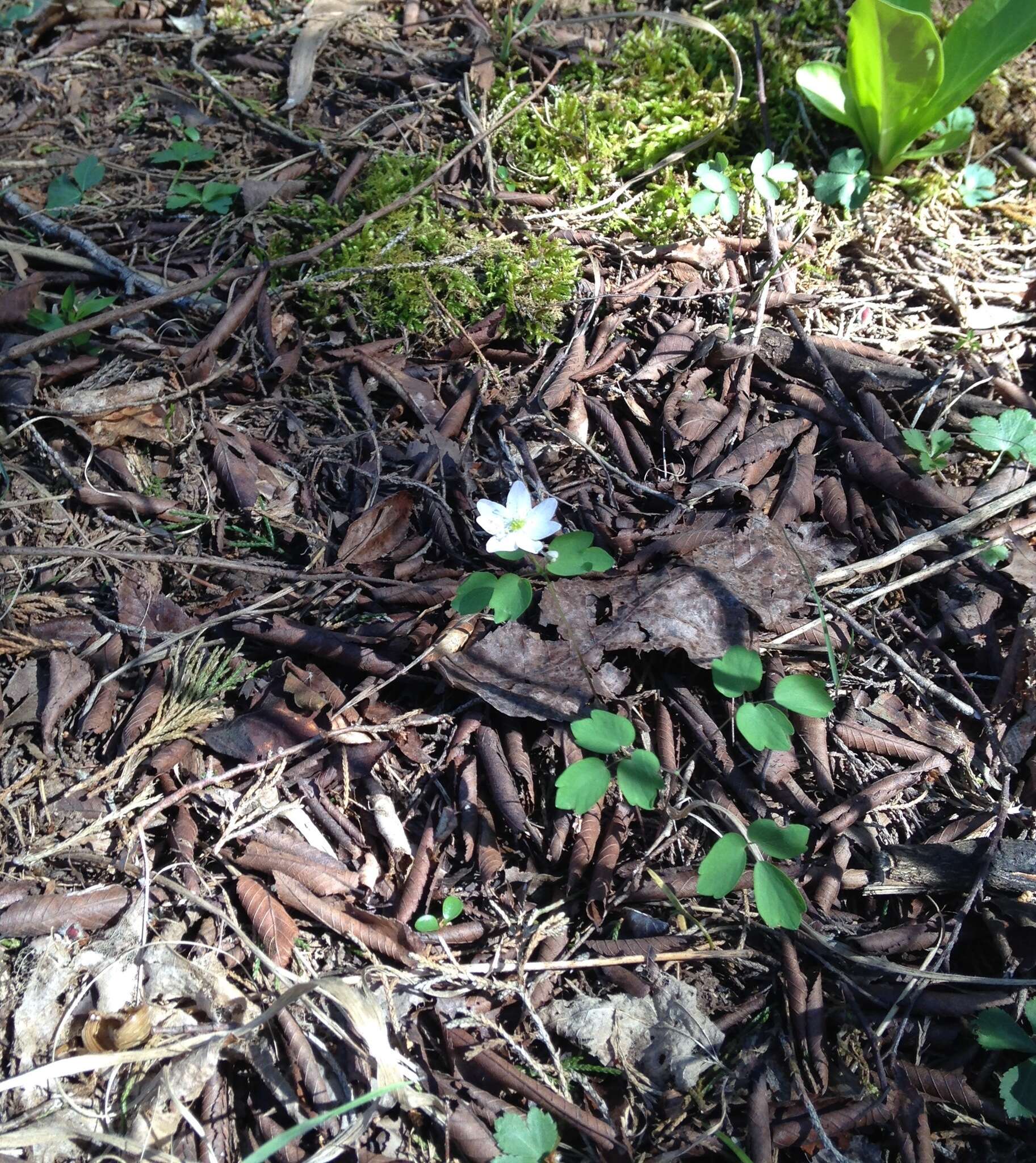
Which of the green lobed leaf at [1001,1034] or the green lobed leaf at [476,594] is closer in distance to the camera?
the green lobed leaf at [1001,1034]

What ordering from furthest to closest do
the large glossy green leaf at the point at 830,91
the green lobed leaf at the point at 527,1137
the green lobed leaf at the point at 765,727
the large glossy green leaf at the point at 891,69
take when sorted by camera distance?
1. the large glossy green leaf at the point at 830,91
2. the large glossy green leaf at the point at 891,69
3. the green lobed leaf at the point at 765,727
4. the green lobed leaf at the point at 527,1137

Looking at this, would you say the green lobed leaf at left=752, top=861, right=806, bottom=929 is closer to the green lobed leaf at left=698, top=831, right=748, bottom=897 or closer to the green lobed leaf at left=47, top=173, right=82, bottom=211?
the green lobed leaf at left=698, top=831, right=748, bottom=897

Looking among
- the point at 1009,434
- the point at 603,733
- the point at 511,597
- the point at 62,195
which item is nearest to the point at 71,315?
the point at 62,195

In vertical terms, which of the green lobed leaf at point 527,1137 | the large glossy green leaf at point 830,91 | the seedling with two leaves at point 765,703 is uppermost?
the large glossy green leaf at point 830,91

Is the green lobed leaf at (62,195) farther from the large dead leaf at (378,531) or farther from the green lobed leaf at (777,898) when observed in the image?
the green lobed leaf at (777,898)

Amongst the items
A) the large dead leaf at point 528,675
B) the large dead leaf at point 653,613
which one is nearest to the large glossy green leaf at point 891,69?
the large dead leaf at point 653,613

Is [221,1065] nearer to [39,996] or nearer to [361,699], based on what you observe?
[39,996]

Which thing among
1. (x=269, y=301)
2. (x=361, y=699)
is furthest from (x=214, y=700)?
(x=269, y=301)

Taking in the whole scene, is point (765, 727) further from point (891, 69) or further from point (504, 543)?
point (891, 69)
